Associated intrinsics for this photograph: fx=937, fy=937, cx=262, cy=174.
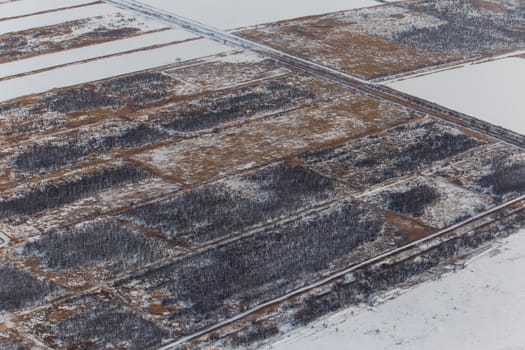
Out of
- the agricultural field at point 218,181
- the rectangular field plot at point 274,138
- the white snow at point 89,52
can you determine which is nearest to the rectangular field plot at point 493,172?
the agricultural field at point 218,181

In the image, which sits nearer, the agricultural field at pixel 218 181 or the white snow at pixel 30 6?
the agricultural field at pixel 218 181

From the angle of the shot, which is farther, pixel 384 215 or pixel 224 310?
pixel 384 215

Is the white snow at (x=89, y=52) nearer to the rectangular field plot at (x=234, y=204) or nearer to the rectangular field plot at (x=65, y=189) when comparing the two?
the rectangular field plot at (x=65, y=189)

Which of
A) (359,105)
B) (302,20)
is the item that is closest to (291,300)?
(359,105)

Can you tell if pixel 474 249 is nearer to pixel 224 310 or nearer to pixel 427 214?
pixel 427 214

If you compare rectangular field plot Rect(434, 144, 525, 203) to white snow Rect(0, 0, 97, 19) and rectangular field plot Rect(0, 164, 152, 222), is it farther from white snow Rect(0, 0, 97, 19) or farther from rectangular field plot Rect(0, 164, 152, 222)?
white snow Rect(0, 0, 97, 19)

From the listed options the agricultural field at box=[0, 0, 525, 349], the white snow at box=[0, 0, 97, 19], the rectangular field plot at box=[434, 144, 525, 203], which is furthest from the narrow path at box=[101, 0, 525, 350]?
the white snow at box=[0, 0, 97, 19]
